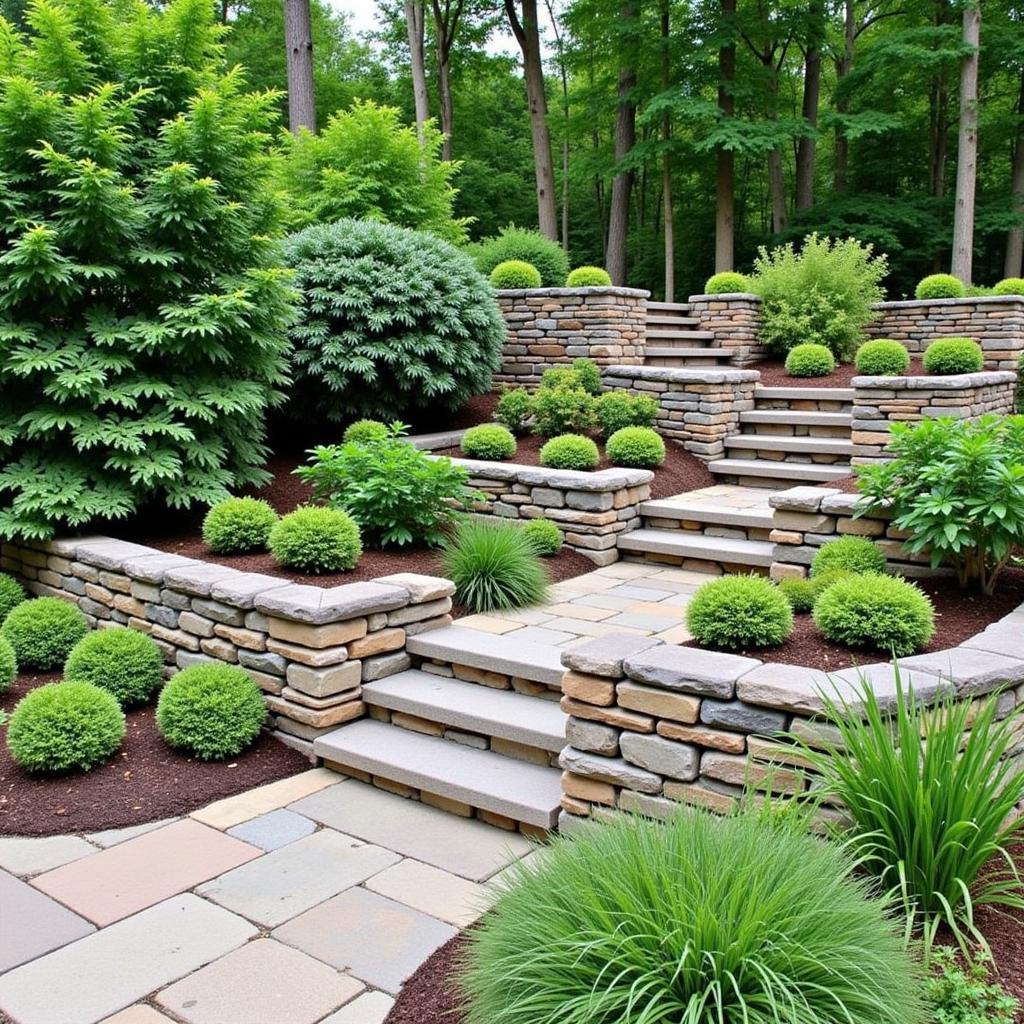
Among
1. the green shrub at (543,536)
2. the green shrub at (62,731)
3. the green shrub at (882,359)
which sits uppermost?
the green shrub at (882,359)

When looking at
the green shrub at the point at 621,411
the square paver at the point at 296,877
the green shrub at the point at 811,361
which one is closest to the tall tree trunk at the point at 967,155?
the green shrub at the point at 811,361

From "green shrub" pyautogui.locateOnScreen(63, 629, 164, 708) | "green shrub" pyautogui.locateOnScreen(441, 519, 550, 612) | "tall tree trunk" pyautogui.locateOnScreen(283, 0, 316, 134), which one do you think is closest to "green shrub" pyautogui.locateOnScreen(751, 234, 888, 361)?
"green shrub" pyautogui.locateOnScreen(441, 519, 550, 612)

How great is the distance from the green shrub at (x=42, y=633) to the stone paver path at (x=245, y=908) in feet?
5.42

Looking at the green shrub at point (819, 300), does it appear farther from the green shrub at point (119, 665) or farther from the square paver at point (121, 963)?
the square paver at point (121, 963)

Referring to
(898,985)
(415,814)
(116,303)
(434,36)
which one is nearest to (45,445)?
(116,303)

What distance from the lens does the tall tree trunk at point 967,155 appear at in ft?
40.7

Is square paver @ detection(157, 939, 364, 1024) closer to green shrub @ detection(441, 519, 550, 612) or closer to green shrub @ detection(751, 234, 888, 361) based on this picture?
green shrub @ detection(441, 519, 550, 612)

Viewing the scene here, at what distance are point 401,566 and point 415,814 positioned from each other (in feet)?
5.69

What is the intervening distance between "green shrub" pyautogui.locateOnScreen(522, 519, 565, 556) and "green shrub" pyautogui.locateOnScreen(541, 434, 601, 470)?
22.1 inches

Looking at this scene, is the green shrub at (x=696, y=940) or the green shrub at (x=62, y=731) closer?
the green shrub at (x=696, y=940)

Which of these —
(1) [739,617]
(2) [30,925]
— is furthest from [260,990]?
(1) [739,617]

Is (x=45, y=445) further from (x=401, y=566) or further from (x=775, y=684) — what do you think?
(x=775, y=684)

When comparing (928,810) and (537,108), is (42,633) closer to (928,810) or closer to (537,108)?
(928,810)

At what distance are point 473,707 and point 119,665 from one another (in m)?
1.76
